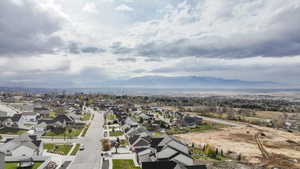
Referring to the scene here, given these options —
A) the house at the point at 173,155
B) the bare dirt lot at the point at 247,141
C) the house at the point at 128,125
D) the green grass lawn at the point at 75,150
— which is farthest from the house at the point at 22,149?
the bare dirt lot at the point at 247,141

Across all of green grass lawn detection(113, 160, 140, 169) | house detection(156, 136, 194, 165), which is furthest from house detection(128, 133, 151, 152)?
house detection(156, 136, 194, 165)

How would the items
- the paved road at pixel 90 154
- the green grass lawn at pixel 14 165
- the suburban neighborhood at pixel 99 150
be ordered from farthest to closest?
the paved road at pixel 90 154, the suburban neighborhood at pixel 99 150, the green grass lawn at pixel 14 165

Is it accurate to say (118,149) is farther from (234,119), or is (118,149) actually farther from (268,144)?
(234,119)

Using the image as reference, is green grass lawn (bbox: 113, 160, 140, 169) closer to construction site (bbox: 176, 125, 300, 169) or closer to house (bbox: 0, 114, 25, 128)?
construction site (bbox: 176, 125, 300, 169)

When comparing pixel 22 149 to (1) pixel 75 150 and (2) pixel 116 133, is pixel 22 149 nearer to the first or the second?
(1) pixel 75 150

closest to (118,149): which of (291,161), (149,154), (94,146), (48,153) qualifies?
(94,146)

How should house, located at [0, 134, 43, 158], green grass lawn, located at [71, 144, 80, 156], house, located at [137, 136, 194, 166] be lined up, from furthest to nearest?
green grass lawn, located at [71, 144, 80, 156], house, located at [0, 134, 43, 158], house, located at [137, 136, 194, 166]

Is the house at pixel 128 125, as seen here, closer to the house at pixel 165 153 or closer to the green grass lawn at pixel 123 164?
the house at pixel 165 153
